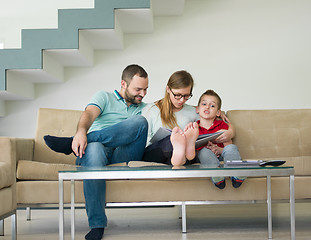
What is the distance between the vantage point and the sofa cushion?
214cm

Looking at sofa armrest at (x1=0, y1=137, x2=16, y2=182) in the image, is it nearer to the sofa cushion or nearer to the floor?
the sofa cushion

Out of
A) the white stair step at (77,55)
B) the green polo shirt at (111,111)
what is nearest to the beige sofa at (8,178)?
the green polo shirt at (111,111)

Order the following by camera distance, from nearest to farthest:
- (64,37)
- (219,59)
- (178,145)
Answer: (178,145) → (64,37) → (219,59)

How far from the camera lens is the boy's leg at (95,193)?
2232 mm

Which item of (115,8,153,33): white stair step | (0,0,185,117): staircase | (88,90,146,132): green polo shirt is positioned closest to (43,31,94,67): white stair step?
(0,0,185,117): staircase

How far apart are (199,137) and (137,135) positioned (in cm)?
36

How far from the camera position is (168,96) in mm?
2803

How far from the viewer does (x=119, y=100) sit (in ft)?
9.23

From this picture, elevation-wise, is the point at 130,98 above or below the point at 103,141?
above

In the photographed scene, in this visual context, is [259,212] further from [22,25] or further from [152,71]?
[22,25]

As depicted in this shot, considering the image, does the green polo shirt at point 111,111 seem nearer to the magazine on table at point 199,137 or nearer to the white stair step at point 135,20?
the magazine on table at point 199,137

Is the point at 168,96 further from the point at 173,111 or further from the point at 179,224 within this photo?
the point at 179,224

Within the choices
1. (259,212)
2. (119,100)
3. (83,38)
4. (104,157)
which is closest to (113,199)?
(104,157)

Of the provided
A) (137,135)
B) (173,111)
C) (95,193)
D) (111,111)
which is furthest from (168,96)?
(95,193)
